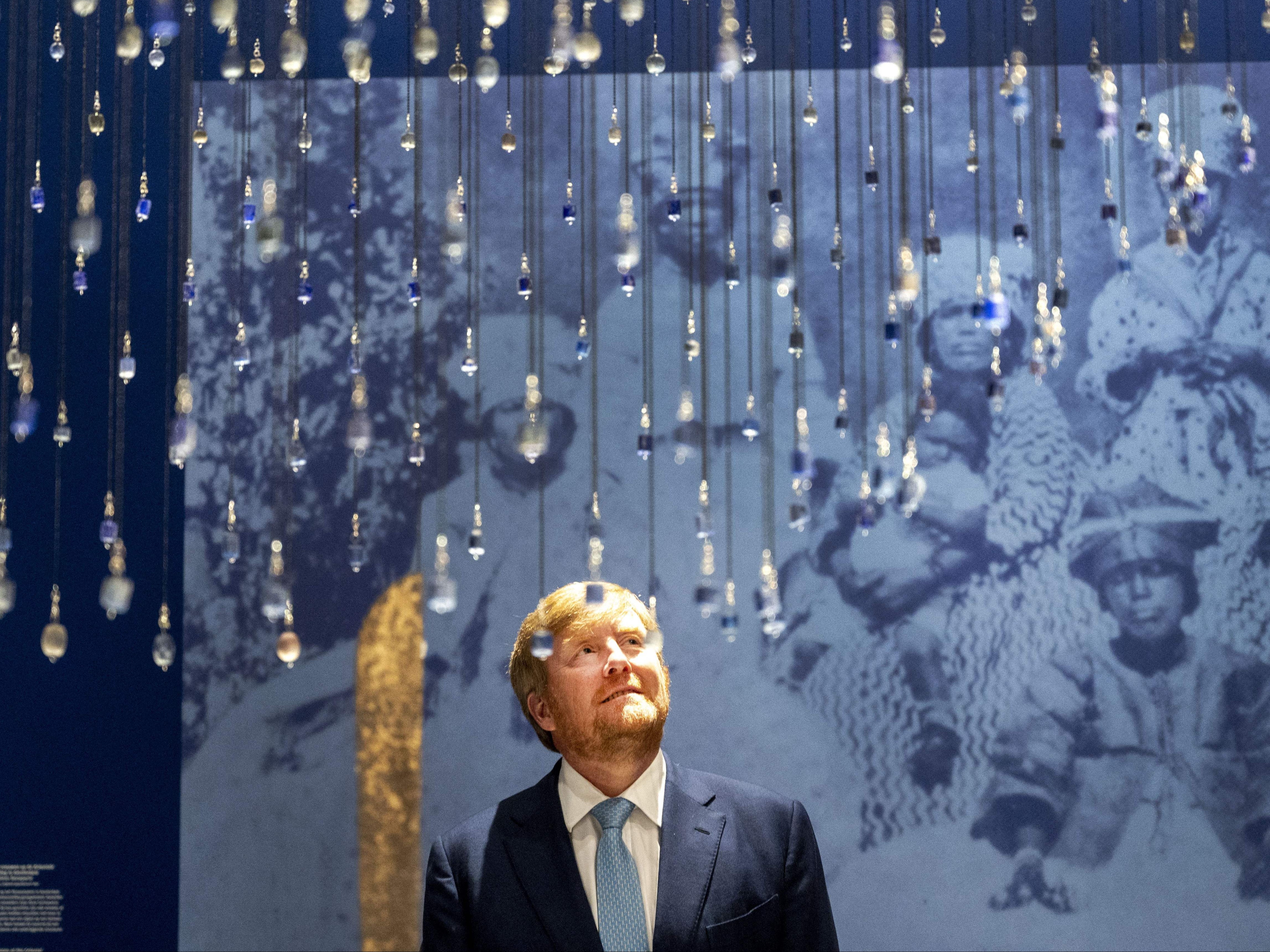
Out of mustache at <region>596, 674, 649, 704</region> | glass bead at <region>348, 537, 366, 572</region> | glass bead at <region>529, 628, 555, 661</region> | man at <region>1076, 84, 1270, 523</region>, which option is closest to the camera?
glass bead at <region>529, 628, 555, 661</region>

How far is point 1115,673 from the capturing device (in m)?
3.93

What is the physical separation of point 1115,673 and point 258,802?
2670mm

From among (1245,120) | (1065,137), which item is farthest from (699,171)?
(1245,120)

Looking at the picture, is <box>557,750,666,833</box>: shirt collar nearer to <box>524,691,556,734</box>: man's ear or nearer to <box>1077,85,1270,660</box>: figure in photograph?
<box>524,691,556,734</box>: man's ear

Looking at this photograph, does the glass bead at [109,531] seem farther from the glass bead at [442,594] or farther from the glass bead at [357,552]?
the glass bead at [442,594]

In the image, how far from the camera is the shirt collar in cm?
253

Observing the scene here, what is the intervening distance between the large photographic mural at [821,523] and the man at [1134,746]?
0.01m

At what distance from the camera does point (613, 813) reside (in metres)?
2.51

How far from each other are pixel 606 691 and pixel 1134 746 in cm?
209

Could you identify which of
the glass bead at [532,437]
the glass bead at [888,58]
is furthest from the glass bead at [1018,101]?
the glass bead at [532,437]

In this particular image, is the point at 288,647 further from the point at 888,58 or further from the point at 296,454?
the point at 888,58

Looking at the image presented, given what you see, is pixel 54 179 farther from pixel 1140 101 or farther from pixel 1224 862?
pixel 1224 862

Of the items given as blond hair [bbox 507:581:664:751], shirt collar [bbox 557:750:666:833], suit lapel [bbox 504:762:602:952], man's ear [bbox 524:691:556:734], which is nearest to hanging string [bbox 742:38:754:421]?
blond hair [bbox 507:581:664:751]

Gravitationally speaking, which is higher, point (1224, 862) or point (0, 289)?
point (0, 289)
